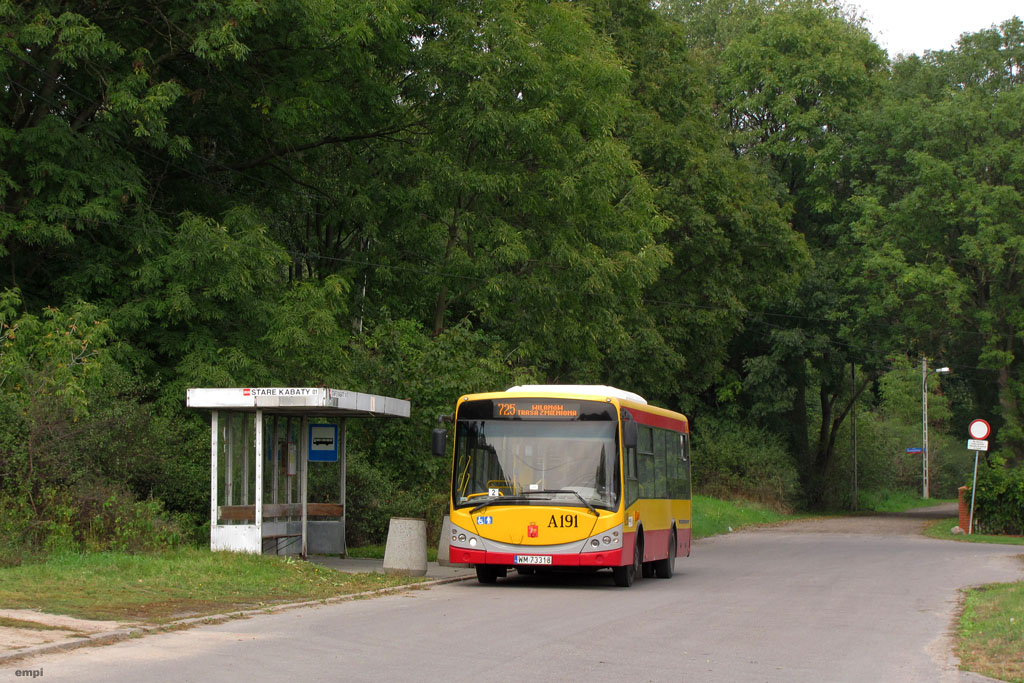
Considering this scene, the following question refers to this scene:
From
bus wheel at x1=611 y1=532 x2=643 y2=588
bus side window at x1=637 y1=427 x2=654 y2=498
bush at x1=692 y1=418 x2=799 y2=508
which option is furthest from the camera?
bush at x1=692 y1=418 x2=799 y2=508

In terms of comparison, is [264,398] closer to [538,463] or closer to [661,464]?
[538,463]

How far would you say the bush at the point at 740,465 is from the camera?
5041 centimetres

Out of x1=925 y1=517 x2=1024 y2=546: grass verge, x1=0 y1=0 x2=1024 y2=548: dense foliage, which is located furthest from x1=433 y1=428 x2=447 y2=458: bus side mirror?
x1=925 y1=517 x2=1024 y2=546: grass verge

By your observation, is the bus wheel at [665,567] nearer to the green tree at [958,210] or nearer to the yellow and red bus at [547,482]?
the yellow and red bus at [547,482]

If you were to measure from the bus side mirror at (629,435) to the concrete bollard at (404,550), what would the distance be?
3.49 metres

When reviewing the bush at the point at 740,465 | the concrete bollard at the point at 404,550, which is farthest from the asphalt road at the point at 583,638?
the bush at the point at 740,465

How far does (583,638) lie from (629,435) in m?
6.60

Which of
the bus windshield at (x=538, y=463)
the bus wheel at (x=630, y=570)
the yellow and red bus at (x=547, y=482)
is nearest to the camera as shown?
the yellow and red bus at (x=547, y=482)

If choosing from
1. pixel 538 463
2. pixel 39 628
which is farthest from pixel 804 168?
pixel 39 628

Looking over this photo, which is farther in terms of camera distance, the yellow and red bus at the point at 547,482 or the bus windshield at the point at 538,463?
the bus windshield at the point at 538,463

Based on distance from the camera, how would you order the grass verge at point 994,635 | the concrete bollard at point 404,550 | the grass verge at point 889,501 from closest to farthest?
the grass verge at point 994,635
the concrete bollard at point 404,550
the grass verge at point 889,501

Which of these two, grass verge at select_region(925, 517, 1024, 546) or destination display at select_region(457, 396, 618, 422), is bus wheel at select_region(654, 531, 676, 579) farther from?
grass verge at select_region(925, 517, 1024, 546)

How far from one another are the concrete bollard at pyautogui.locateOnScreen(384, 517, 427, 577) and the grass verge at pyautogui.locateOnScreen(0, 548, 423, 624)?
46 cm

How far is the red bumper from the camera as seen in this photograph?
18.2 metres
